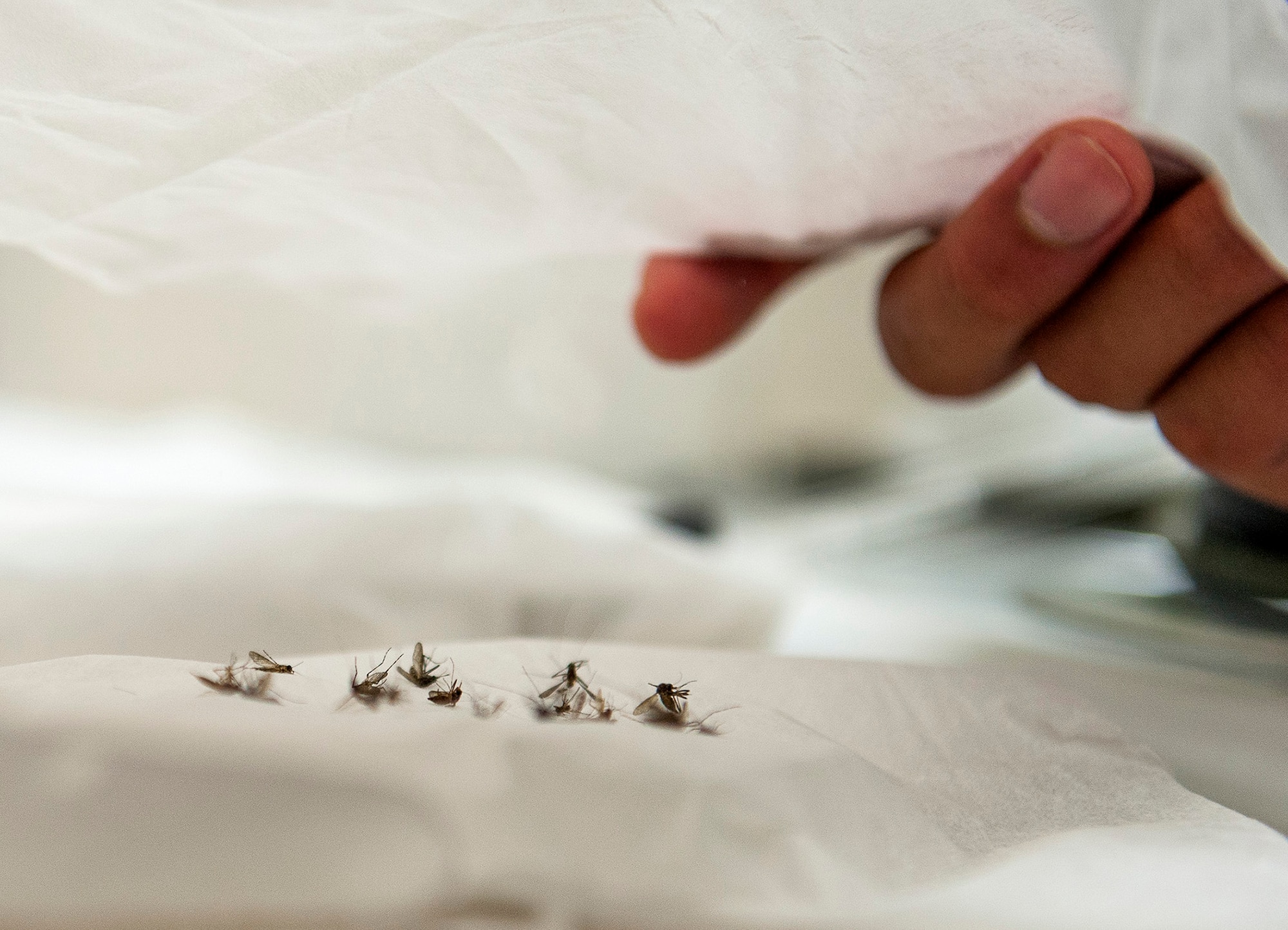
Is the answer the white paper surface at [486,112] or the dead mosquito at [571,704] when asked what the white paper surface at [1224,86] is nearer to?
the white paper surface at [486,112]

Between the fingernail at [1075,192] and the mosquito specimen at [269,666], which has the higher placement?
the fingernail at [1075,192]

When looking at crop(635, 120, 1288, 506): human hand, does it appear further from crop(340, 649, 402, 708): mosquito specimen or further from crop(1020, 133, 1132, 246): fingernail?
crop(340, 649, 402, 708): mosquito specimen

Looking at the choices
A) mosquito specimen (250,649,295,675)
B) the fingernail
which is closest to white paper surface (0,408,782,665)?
mosquito specimen (250,649,295,675)

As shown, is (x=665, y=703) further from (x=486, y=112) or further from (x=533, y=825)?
(x=486, y=112)

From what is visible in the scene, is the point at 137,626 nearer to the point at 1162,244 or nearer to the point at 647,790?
the point at 647,790

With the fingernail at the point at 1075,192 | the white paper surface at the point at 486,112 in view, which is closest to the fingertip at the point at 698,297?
the white paper surface at the point at 486,112
